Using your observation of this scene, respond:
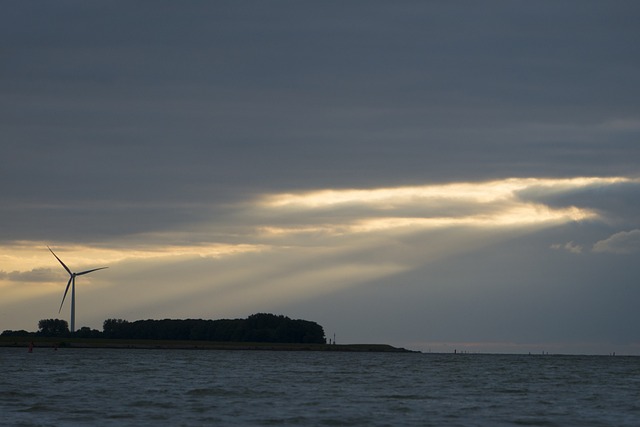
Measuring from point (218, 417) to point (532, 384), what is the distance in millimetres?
57810

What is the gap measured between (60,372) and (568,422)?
A: 7538 centimetres

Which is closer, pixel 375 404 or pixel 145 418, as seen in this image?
pixel 145 418

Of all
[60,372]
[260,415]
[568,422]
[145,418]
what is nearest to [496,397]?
[568,422]

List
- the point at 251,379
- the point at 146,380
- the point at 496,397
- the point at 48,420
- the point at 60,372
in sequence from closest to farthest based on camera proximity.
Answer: the point at 48,420 → the point at 496,397 → the point at 146,380 → the point at 251,379 → the point at 60,372

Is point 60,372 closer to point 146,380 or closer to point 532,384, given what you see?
point 146,380

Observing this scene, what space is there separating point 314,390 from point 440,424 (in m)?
31.4

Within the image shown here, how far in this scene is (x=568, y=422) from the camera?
63031mm

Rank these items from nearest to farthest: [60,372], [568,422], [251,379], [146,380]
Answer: [568,422]
[146,380]
[251,379]
[60,372]

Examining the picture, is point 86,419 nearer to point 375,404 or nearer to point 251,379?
point 375,404

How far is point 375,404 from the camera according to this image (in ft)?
245

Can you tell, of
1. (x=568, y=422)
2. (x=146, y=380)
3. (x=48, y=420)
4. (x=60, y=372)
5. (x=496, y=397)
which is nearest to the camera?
(x=48, y=420)

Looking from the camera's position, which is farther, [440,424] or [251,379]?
[251,379]

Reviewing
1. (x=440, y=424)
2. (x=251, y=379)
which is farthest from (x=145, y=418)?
(x=251, y=379)

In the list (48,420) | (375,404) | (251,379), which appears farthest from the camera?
(251,379)
